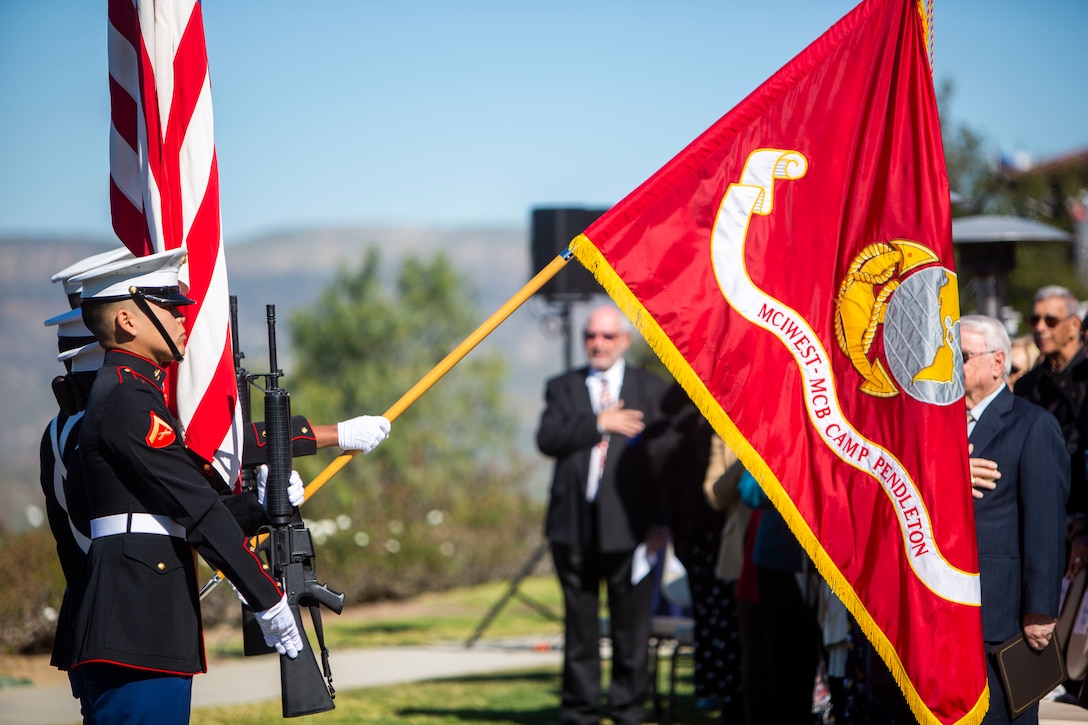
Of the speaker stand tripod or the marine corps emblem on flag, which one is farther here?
the speaker stand tripod

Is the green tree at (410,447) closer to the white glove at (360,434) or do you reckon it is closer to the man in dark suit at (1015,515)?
the white glove at (360,434)

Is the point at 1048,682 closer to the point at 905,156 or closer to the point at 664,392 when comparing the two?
the point at 905,156

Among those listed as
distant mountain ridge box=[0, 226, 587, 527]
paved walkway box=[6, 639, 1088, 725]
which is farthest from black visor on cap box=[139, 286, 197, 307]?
distant mountain ridge box=[0, 226, 587, 527]

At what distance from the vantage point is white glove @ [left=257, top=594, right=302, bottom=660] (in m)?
3.28

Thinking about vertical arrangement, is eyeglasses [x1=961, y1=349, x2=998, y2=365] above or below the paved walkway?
above

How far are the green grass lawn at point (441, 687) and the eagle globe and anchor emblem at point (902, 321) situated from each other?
11.3 feet

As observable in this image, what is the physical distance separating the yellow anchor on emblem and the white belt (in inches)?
89.0

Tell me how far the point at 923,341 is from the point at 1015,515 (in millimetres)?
733

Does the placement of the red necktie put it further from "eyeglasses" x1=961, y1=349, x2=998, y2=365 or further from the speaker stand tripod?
"eyeglasses" x1=961, y1=349, x2=998, y2=365

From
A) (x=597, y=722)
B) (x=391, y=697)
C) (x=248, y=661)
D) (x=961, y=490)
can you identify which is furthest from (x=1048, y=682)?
(x=248, y=661)

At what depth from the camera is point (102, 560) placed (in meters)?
3.30

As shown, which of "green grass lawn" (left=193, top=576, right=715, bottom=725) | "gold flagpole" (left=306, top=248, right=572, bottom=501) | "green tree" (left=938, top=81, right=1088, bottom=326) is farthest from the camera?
"green tree" (left=938, top=81, right=1088, bottom=326)

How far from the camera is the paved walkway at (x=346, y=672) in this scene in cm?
702

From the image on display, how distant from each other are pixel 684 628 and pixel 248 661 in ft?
12.2
